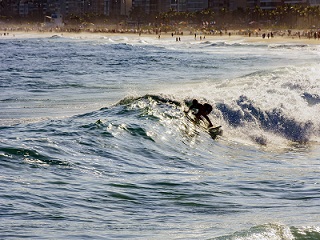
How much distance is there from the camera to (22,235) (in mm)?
9656

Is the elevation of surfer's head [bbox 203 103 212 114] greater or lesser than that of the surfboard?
greater

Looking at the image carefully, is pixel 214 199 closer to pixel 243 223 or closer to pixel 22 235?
pixel 243 223

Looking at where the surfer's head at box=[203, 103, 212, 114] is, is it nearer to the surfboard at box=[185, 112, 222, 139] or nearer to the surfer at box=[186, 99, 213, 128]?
the surfer at box=[186, 99, 213, 128]

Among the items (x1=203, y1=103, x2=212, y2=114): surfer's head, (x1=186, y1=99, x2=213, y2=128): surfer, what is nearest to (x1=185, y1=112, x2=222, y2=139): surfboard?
(x1=186, y1=99, x2=213, y2=128): surfer

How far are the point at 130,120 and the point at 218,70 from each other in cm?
2866

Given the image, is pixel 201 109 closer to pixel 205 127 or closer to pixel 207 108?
pixel 207 108

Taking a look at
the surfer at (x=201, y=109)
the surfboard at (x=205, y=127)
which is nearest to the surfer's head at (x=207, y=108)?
the surfer at (x=201, y=109)

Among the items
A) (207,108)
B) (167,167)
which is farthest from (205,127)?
(167,167)

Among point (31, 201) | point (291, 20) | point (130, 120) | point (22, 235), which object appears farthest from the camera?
point (291, 20)

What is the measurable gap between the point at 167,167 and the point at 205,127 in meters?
5.60

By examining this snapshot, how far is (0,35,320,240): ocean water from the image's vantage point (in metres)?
10.4

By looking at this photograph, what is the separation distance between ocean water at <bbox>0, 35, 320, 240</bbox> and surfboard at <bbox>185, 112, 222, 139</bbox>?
225 millimetres

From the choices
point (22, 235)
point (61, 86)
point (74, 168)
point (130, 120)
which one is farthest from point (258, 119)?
point (61, 86)

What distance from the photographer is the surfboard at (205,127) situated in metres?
20.2
